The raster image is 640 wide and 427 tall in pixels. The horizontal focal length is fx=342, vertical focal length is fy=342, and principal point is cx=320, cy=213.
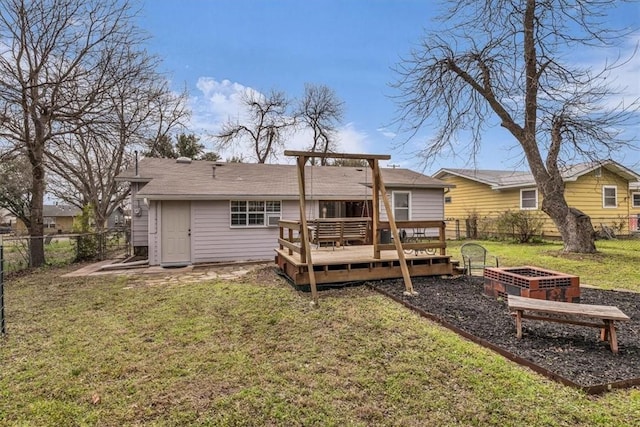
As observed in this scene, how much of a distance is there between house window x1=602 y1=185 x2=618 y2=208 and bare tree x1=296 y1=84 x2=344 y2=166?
17.1 metres

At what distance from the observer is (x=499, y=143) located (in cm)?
1102

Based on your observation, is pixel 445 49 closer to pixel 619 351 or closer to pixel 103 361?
pixel 619 351

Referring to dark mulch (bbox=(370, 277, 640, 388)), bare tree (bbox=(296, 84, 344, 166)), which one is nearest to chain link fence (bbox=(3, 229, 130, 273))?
dark mulch (bbox=(370, 277, 640, 388))

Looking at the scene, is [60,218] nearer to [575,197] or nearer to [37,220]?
[37,220]

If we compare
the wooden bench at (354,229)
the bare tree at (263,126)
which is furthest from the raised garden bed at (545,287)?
the bare tree at (263,126)

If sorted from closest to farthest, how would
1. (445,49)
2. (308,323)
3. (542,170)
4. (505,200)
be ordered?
1. (308,323)
2. (445,49)
3. (542,170)
4. (505,200)

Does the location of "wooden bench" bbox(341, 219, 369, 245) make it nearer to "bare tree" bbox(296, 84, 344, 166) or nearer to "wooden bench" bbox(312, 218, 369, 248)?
"wooden bench" bbox(312, 218, 369, 248)

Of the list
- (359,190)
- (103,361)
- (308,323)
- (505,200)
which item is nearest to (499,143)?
(359,190)

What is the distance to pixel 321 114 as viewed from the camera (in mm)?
27641

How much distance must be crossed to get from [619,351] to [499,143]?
888 cm

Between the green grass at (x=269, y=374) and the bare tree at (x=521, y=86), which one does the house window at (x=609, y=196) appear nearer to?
the bare tree at (x=521, y=86)

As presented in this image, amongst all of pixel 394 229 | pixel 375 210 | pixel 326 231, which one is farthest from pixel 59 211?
pixel 394 229

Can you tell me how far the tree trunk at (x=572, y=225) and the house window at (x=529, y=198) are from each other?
18.1 feet

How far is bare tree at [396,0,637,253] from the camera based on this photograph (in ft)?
30.1
